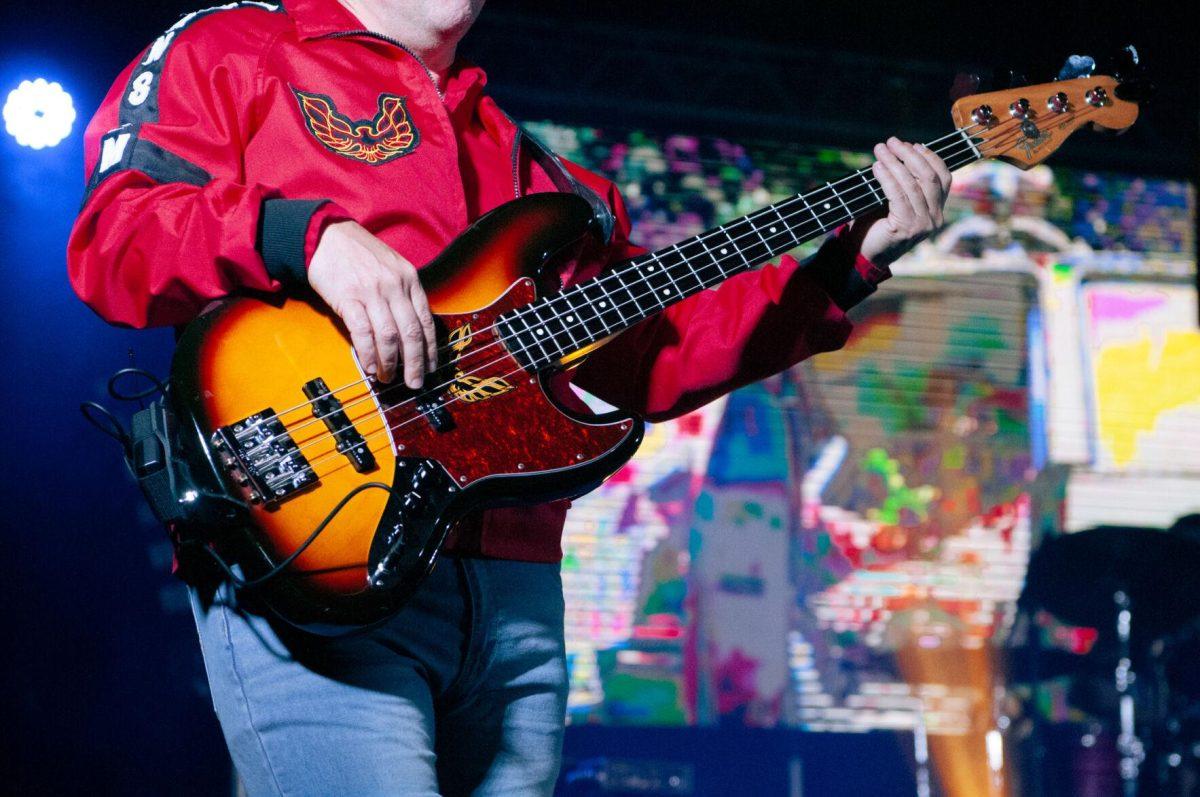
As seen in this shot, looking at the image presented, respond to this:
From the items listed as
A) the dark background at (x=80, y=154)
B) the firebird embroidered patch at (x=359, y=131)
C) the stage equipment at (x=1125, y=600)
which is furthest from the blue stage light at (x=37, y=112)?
the stage equipment at (x=1125, y=600)

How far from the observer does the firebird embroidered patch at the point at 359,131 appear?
1.82m

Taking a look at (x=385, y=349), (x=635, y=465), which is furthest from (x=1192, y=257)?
(x=385, y=349)

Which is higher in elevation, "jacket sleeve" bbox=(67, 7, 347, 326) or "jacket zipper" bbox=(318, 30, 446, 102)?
"jacket zipper" bbox=(318, 30, 446, 102)

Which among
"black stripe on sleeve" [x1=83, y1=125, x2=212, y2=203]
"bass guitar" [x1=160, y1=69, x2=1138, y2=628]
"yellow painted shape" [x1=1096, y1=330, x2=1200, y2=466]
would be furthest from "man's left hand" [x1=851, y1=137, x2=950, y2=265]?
"yellow painted shape" [x1=1096, y1=330, x2=1200, y2=466]

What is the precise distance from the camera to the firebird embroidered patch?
1.82 m

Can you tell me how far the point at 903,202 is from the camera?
2041 mm

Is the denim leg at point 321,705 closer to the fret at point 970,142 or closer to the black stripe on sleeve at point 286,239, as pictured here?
the black stripe on sleeve at point 286,239

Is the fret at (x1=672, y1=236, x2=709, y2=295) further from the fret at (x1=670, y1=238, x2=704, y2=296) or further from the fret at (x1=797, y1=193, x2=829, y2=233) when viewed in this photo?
the fret at (x1=797, y1=193, x2=829, y2=233)

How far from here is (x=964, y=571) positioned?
5363 millimetres

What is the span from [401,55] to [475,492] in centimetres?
79

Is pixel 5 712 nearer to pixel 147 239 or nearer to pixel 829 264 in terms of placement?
pixel 147 239

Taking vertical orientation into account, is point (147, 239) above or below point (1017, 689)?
above

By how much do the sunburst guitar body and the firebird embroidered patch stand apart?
220mm

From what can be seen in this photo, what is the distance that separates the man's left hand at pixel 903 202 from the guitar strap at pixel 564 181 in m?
0.41
